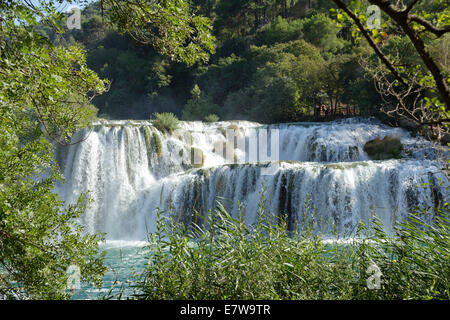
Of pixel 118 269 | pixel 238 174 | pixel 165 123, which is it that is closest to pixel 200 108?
pixel 165 123

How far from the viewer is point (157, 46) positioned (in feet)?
16.1

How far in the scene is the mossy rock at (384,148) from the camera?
48.6ft

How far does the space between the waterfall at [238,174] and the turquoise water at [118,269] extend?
1.29m

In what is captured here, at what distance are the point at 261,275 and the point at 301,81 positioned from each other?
76.4ft

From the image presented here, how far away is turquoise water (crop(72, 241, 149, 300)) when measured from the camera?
21.1 feet

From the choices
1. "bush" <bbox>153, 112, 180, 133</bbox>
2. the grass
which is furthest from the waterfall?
the grass

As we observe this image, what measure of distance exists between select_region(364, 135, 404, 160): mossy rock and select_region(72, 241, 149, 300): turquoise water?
10.9 metres

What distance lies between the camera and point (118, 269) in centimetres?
824

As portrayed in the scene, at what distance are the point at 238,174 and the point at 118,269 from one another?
6026 millimetres

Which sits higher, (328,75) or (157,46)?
(328,75)

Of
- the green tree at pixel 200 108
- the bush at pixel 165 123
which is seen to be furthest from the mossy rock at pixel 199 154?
the green tree at pixel 200 108

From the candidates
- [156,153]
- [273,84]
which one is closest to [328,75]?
[273,84]
